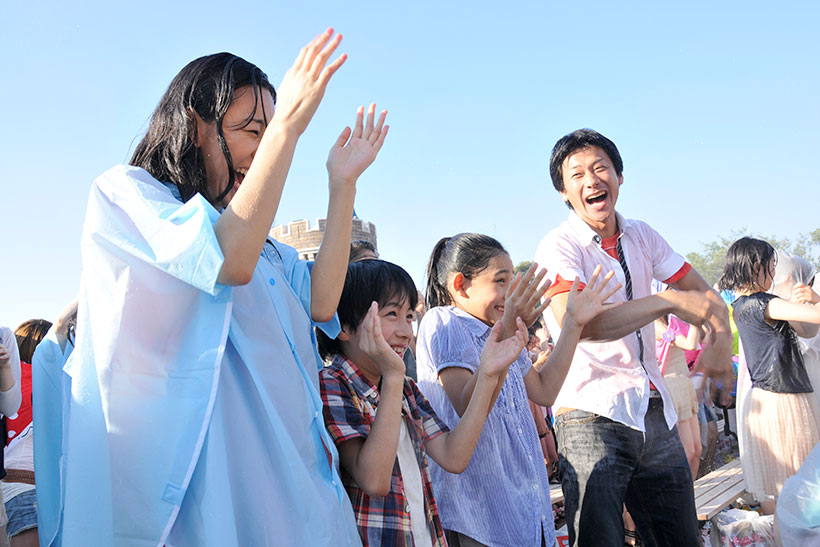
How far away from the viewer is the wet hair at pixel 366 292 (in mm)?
2555

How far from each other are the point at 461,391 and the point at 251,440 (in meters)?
1.40

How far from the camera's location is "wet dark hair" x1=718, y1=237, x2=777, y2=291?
554 cm

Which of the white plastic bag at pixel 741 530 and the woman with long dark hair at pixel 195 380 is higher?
the woman with long dark hair at pixel 195 380

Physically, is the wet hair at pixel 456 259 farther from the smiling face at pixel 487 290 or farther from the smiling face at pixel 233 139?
the smiling face at pixel 233 139

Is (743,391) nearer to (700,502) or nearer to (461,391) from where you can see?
(700,502)

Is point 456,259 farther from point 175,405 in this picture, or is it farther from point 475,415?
point 175,405

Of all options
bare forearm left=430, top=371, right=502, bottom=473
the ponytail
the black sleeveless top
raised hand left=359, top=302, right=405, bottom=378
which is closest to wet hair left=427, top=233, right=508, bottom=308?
the ponytail

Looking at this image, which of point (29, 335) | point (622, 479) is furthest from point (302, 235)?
point (622, 479)

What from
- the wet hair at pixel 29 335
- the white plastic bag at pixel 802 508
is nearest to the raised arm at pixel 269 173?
the white plastic bag at pixel 802 508

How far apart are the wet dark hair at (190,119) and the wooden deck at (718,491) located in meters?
4.26

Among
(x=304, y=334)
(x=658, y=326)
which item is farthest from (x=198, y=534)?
(x=658, y=326)

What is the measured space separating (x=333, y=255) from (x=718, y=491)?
4.94 metres

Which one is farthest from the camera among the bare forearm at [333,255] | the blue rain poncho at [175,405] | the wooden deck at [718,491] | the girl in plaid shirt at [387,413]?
the wooden deck at [718,491]

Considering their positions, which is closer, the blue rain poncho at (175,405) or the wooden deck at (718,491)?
the blue rain poncho at (175,405)
